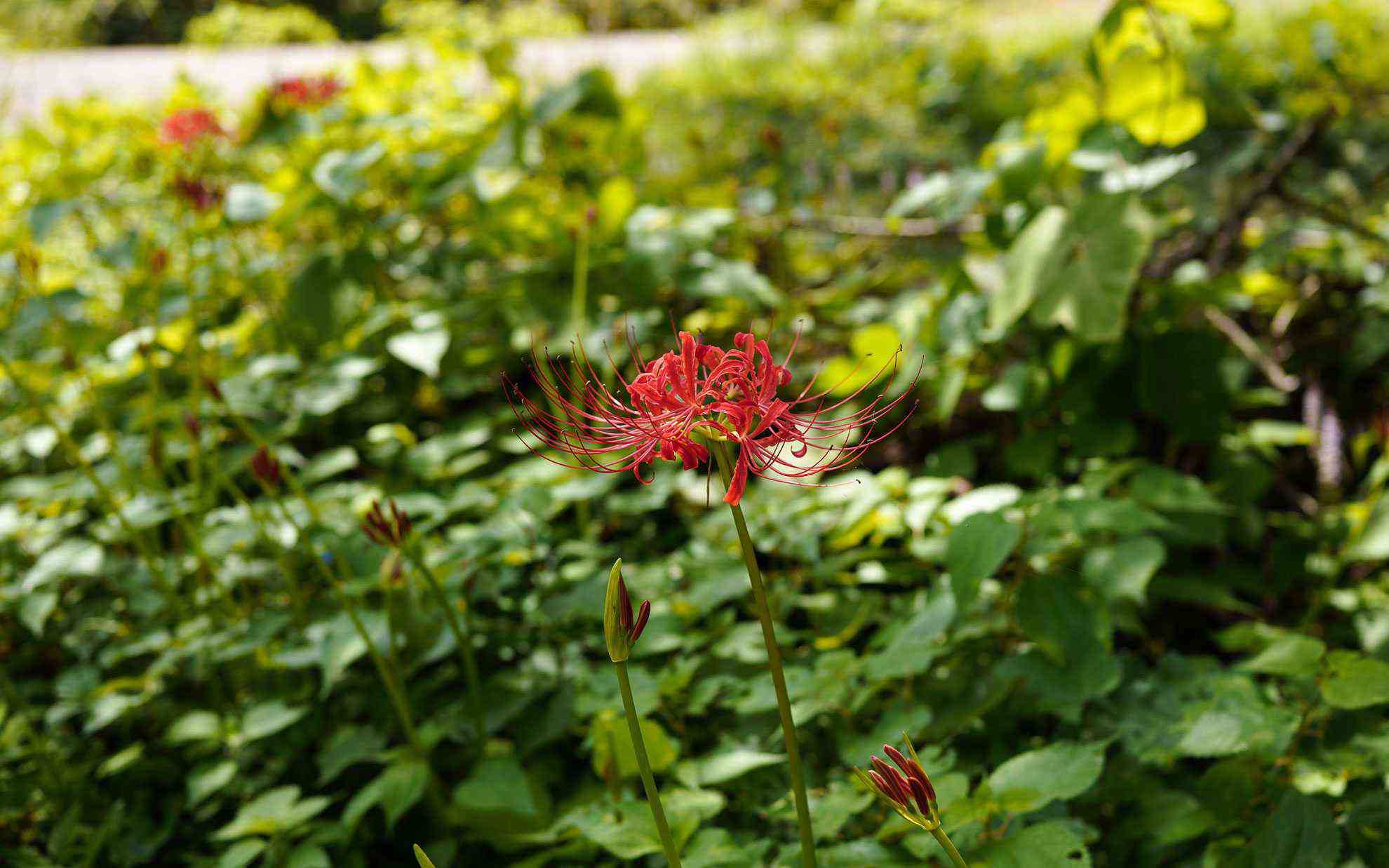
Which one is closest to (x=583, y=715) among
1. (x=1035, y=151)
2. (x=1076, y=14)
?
(x=1035, y=151)

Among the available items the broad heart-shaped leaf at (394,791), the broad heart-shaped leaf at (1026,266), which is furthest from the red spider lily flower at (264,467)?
the broad heart-shaped leaf at (1026,266)

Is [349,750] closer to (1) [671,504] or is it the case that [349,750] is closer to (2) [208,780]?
(2) [208,780]

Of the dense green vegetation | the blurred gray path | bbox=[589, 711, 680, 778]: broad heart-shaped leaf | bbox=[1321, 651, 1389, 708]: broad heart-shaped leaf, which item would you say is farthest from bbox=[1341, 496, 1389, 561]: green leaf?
the blurred gray path

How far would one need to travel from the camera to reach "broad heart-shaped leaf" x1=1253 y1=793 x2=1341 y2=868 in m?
0.92

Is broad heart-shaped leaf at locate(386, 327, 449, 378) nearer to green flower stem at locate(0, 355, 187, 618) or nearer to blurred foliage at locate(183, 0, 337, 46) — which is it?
green flower stem at locate(0, 355, 187, 618)

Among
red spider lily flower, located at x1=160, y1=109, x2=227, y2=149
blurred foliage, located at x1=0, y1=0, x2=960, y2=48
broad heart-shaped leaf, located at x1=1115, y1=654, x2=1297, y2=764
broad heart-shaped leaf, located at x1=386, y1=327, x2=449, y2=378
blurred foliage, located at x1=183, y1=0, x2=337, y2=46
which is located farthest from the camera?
blurred foliage, located at x1=183, y1=0, x2=337, y2=46

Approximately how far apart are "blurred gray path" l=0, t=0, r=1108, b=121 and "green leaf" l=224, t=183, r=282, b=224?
5.40ft

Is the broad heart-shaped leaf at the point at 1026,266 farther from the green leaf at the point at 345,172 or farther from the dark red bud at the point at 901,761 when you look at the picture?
the green leaf at the point at 345,172

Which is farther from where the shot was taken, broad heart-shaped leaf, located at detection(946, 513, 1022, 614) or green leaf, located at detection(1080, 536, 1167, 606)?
green leaf, located at detection(1080, 536, 1167, 606)

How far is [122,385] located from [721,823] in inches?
73.0

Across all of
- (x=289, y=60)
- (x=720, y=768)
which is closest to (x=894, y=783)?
(x=720, y=768)

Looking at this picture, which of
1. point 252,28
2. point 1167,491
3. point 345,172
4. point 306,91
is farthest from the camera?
point 252,28

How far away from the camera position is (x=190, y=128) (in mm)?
2299

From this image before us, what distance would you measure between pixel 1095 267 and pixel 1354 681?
0.86 m
